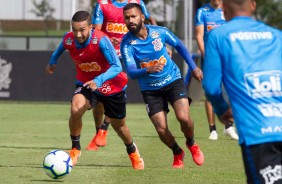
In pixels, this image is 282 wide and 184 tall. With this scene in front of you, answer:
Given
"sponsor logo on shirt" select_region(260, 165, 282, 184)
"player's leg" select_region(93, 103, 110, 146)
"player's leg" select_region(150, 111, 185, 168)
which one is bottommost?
"player's leg" select_region(93, 103, 110, 146)

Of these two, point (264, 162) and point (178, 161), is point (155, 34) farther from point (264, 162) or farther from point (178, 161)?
point (264, 162)

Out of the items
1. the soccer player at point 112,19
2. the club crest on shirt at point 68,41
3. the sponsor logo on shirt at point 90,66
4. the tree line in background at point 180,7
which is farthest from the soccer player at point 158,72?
the tree line in background at point 180,7

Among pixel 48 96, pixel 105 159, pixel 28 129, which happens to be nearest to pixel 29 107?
pixel 48 96

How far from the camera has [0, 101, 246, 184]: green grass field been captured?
9414 mm

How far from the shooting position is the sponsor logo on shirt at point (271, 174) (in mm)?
5496

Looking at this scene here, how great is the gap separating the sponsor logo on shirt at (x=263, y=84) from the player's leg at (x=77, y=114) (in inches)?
189

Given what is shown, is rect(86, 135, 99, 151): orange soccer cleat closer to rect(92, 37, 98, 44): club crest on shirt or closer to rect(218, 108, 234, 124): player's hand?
rect(92, 37, 98, 44): club crest on shirt

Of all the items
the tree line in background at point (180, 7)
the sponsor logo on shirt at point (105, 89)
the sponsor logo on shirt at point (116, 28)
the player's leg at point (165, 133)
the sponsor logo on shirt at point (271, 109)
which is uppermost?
the sponsor logo on shirt at point (271, 109)

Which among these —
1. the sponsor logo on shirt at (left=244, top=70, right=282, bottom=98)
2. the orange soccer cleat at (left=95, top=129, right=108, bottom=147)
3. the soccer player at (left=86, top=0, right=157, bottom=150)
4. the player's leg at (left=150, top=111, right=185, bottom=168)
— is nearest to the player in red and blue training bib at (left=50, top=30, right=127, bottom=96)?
the player's leg at (left=150, top=111, right=185, bottom=168)

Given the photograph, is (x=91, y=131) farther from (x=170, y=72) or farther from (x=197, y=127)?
(x=170, y=72)

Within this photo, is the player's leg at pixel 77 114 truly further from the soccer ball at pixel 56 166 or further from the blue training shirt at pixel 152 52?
the soccer ball at pixel 56 166

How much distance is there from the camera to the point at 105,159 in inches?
442

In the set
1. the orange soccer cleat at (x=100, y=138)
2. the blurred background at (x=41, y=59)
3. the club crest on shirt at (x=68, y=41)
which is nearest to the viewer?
the club crest on shirt at (x=68, y=41)

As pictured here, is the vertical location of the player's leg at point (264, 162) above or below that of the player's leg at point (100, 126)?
above
